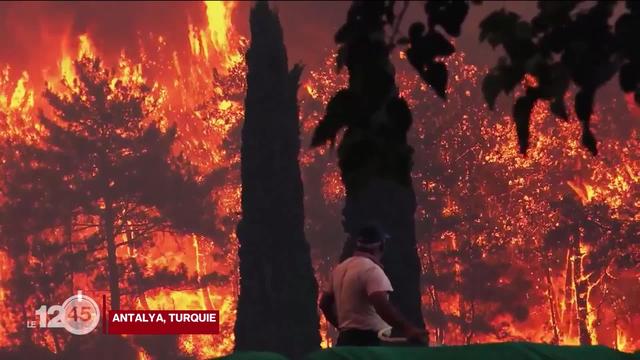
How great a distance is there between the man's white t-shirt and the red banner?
126ft

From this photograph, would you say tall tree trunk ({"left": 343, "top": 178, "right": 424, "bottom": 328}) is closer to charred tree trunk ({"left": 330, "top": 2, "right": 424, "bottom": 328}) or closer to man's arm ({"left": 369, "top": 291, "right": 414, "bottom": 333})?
man's arm ({"left": 369, "top": 291, "right": 414, "bottom": 333})

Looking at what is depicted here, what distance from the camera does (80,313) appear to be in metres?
52.5

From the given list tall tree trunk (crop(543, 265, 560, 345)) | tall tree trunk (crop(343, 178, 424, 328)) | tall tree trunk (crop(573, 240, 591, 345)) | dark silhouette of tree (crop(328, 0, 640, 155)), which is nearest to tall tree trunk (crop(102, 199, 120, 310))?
tall tree trunk (crop(543, 265, 560, 345))

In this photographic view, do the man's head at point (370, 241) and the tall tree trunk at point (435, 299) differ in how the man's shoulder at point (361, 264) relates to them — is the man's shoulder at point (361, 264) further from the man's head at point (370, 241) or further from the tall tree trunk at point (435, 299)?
the tall tree trunk at point (435, 299)

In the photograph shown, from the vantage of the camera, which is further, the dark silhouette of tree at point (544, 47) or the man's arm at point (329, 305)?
the man's arm at point (329, 305)

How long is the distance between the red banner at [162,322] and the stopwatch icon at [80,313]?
1900 mm

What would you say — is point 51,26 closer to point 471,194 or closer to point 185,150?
point 185,150

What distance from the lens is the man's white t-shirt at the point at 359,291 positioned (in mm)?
9086

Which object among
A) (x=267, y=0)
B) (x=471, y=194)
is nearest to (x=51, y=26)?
(x=471, y=194)

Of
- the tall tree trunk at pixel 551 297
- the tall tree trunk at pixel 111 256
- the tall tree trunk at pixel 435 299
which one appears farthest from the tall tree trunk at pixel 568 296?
the tall tree trunk at pixel 111 256

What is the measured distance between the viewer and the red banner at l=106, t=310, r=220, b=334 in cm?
4838

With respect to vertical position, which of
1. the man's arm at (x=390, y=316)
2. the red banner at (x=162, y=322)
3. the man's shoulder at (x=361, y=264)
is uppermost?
the red banner at (x=162, y=322)

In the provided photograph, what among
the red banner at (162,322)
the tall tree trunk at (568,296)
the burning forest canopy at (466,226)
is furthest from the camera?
the tall tree trunk at (568,296)

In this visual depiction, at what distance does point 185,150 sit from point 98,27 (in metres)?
9.00
